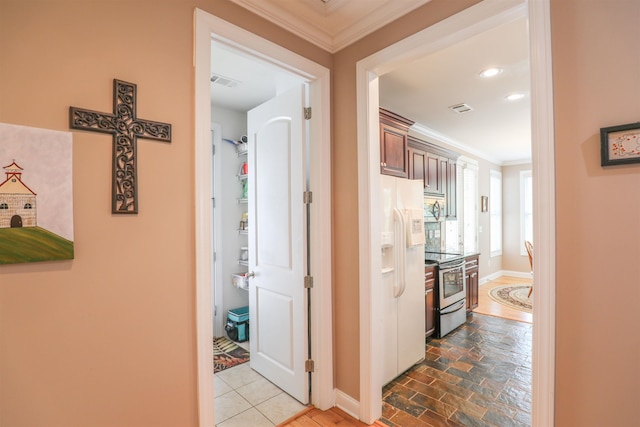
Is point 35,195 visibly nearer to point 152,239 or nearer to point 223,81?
point 152,239

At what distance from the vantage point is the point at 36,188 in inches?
45.7

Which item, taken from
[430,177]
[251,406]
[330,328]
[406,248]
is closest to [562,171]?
[406,248]

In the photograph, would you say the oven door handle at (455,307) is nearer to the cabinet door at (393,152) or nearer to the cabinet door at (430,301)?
the cabinet door at (430,301)

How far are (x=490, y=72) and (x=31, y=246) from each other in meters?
3.42

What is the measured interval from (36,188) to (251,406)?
1997 millimetres

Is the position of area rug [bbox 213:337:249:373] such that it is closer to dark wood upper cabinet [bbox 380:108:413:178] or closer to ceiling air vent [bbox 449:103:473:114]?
dark wood upper cabinet [bbox 380:108:413:178]

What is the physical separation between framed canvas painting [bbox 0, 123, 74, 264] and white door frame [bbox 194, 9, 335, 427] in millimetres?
523

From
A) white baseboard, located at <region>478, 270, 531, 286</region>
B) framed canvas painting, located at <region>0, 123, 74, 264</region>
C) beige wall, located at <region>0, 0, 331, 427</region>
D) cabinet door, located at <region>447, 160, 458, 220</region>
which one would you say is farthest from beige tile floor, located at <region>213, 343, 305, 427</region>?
white baseboard, located at <region>478, 270, 531, 286</region>

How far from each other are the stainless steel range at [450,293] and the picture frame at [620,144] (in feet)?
7.79

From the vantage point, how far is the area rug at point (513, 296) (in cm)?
488

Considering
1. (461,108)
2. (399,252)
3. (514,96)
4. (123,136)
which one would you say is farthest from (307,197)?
(514,96)

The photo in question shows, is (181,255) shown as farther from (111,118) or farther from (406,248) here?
(406,248)

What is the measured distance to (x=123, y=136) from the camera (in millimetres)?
1356

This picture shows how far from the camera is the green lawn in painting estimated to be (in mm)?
1108
